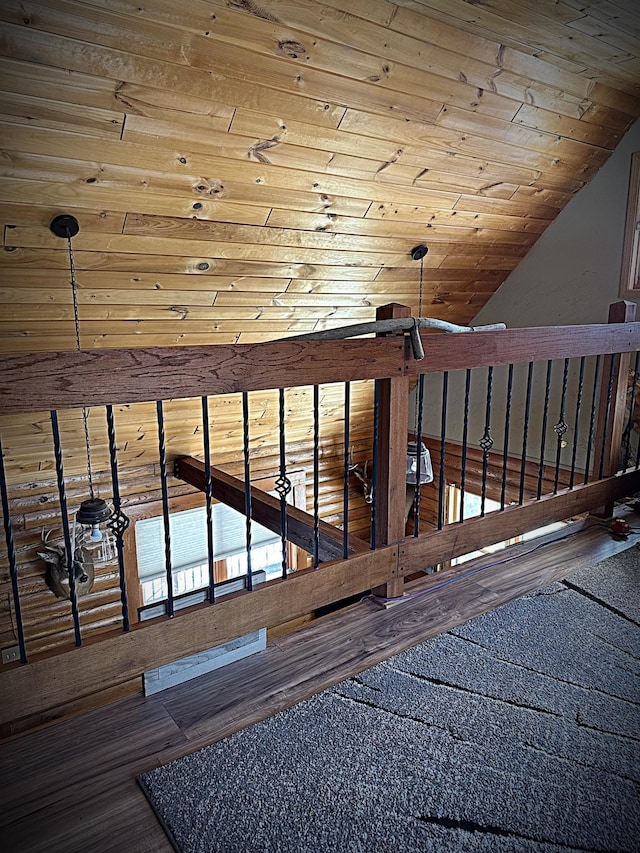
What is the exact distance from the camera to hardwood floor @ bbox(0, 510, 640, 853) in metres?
1.32

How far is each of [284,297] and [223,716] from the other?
3.03 meters

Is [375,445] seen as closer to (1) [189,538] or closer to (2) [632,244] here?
(2) [632,244]

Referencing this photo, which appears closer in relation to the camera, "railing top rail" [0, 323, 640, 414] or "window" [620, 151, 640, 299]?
"railing top rail" [0, 323, 640, 414]

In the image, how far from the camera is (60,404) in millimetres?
1422

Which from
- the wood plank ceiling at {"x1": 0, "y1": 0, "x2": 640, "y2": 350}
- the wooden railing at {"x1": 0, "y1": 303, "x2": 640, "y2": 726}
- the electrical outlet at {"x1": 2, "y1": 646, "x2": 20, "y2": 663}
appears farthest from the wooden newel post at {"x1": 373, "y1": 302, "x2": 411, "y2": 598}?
the electrical outlet at {"x1": 2, "y1": 646, "x2": 20, "y2": 663}

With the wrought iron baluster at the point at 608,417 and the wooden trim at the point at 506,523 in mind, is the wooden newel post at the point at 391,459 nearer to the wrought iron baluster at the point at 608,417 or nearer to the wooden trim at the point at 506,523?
the wooden trim at the point at 506,523

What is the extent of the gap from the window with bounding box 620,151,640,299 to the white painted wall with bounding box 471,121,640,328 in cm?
4

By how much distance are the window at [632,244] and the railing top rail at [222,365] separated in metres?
2.45

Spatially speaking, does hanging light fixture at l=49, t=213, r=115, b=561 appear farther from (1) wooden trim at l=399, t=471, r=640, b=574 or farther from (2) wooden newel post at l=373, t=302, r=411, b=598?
(1) wooden trim at l=399, t=471, r=640, b=574

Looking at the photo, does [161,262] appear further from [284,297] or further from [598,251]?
[598,251]

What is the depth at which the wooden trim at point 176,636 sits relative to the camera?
1.51 meters

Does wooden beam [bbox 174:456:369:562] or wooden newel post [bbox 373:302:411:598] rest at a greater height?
wooden newel post [bbox 373:302:411:598]

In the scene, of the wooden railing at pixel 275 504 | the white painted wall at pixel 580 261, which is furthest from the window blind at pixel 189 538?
the white painted wall at pixel 580 261

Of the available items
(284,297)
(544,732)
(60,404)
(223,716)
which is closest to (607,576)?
(544,732)
